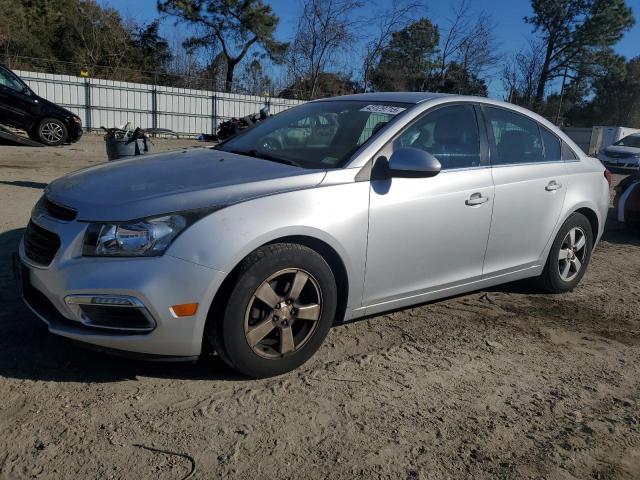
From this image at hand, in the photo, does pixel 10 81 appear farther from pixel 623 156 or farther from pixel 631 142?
pixel 631 142

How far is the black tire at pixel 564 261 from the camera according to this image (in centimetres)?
493

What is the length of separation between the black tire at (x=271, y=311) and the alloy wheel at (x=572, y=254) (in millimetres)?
2635

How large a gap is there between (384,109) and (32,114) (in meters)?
13.1

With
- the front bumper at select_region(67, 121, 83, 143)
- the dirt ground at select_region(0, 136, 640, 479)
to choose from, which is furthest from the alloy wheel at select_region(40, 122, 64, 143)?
the dirt ground at select_region(0, 136, 640, 479)

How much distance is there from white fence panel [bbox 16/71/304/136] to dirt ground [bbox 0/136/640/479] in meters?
19.3

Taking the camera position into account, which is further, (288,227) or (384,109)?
(384,109)

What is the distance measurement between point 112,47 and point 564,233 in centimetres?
3018

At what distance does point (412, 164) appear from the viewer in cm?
353

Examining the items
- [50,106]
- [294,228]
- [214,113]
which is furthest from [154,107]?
[294,228]

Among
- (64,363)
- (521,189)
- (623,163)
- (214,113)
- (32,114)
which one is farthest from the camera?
(214,113)

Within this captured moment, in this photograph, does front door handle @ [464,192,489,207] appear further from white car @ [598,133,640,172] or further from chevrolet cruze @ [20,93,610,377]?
white car @ [598,133,640,172]

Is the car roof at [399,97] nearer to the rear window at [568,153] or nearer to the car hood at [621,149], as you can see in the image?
the rear window at [568,153]

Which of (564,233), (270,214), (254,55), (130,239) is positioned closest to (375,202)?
(270,214)

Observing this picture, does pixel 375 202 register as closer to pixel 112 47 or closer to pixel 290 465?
pixel 290 465
